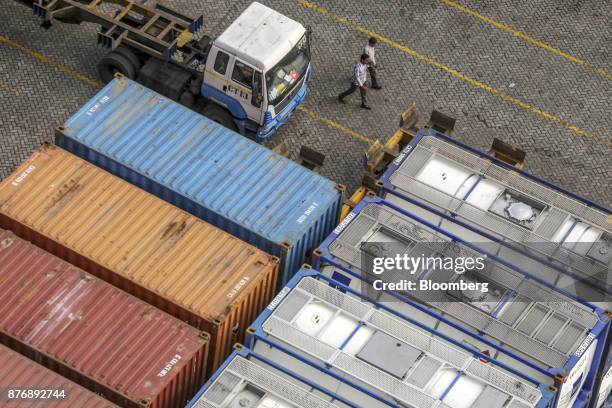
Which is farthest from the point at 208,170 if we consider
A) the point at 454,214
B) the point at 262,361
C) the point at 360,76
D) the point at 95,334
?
the point at 360,76

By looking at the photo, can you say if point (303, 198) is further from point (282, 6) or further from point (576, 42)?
point (576, 42)

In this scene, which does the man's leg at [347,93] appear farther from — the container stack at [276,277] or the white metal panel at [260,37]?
the container stack at [276,277]

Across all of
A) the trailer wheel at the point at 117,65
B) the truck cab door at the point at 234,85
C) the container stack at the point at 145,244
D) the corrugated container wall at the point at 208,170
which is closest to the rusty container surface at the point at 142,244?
the container stack at the point at 145,244

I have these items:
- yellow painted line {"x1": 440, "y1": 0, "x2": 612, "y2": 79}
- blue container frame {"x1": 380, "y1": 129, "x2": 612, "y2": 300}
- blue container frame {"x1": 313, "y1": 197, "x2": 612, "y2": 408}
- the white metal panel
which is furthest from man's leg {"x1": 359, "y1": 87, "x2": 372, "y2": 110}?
blue container frame {"x1": 313, "y1": 197, "x2": 612, "y2": 408}

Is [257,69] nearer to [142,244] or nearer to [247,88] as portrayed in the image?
[247,88]

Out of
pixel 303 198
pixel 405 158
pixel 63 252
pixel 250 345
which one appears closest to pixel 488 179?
pixel 405 158

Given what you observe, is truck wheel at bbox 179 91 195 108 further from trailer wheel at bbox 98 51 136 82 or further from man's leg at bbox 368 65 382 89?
man's leg at bbox 368 65 382 89
